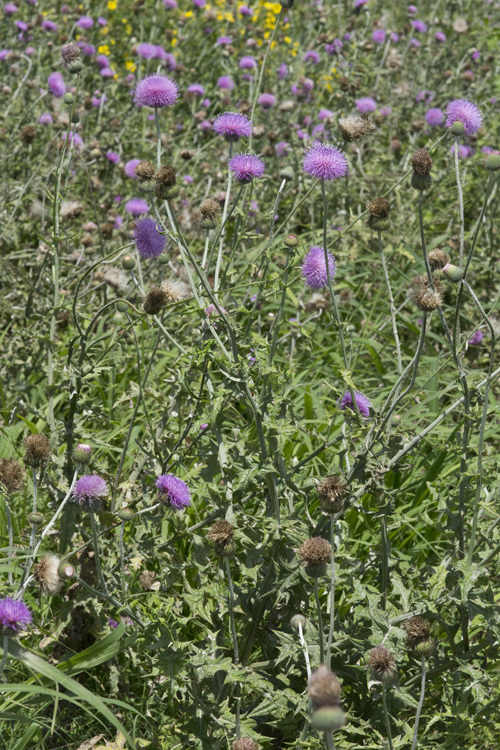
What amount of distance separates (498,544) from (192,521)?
3.33ft

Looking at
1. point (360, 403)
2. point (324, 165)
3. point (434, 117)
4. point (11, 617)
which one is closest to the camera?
point (11, 617)

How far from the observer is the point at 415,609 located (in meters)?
1.99

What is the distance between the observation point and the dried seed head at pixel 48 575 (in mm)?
1930

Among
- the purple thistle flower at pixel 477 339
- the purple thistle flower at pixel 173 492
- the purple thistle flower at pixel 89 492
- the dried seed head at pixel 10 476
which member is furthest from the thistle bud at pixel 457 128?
the purple thistle flower at pixel 477 339

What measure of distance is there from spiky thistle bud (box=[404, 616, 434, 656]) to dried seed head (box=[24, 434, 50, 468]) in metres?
0.90

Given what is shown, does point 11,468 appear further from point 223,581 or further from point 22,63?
point 22,63

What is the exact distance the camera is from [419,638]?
1824 millimetres

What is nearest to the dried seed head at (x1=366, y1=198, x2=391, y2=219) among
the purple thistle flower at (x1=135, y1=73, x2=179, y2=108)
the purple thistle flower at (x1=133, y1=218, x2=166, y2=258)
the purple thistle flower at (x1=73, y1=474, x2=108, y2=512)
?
the purple thistle flower at (x1=133, y1=218, x2=166, y2=258)

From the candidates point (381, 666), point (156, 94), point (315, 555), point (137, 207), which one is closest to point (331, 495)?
point (315, 555)

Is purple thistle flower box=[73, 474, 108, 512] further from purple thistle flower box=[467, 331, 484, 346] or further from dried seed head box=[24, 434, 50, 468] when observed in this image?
purple thistle flower box=[467, 331, 484, 346]

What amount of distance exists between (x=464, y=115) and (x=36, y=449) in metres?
1.53

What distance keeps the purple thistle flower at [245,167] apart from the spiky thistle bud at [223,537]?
104 cm

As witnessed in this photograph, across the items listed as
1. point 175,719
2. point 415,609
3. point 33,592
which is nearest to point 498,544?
point 415,609

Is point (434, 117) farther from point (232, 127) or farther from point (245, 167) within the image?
point (245, 167)
